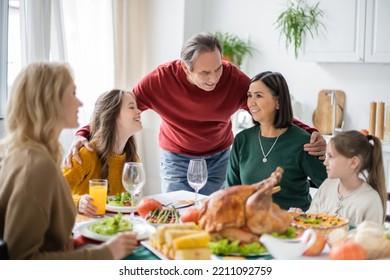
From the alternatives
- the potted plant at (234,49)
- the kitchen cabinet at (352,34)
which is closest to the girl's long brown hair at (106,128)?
the kitchen cabinet at (352,34)

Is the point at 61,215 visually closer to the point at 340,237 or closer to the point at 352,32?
the point at 340,237

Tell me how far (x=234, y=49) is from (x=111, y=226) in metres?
2.94

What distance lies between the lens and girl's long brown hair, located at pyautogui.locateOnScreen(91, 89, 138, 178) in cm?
221

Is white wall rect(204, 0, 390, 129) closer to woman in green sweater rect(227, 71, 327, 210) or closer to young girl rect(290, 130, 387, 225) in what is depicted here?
woman in green sweater rect(227, 71, 327, 210)

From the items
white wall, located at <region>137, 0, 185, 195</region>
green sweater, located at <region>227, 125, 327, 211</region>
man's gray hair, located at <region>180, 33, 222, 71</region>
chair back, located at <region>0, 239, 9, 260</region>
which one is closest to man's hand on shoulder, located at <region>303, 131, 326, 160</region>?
→ green sweater, located at <region>227, 125, 327, 211</region>

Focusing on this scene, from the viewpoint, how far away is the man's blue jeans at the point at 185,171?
277cm

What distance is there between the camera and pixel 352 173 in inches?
72.7

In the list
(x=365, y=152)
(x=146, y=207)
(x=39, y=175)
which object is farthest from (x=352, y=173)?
(x=39, y=175)

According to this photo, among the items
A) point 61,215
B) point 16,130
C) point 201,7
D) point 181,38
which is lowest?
point 61,215

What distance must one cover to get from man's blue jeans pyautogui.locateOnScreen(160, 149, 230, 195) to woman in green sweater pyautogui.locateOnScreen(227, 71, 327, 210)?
1.68 ft

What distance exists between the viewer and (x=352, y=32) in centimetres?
362

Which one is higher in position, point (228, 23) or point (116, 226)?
point (228, 23)
